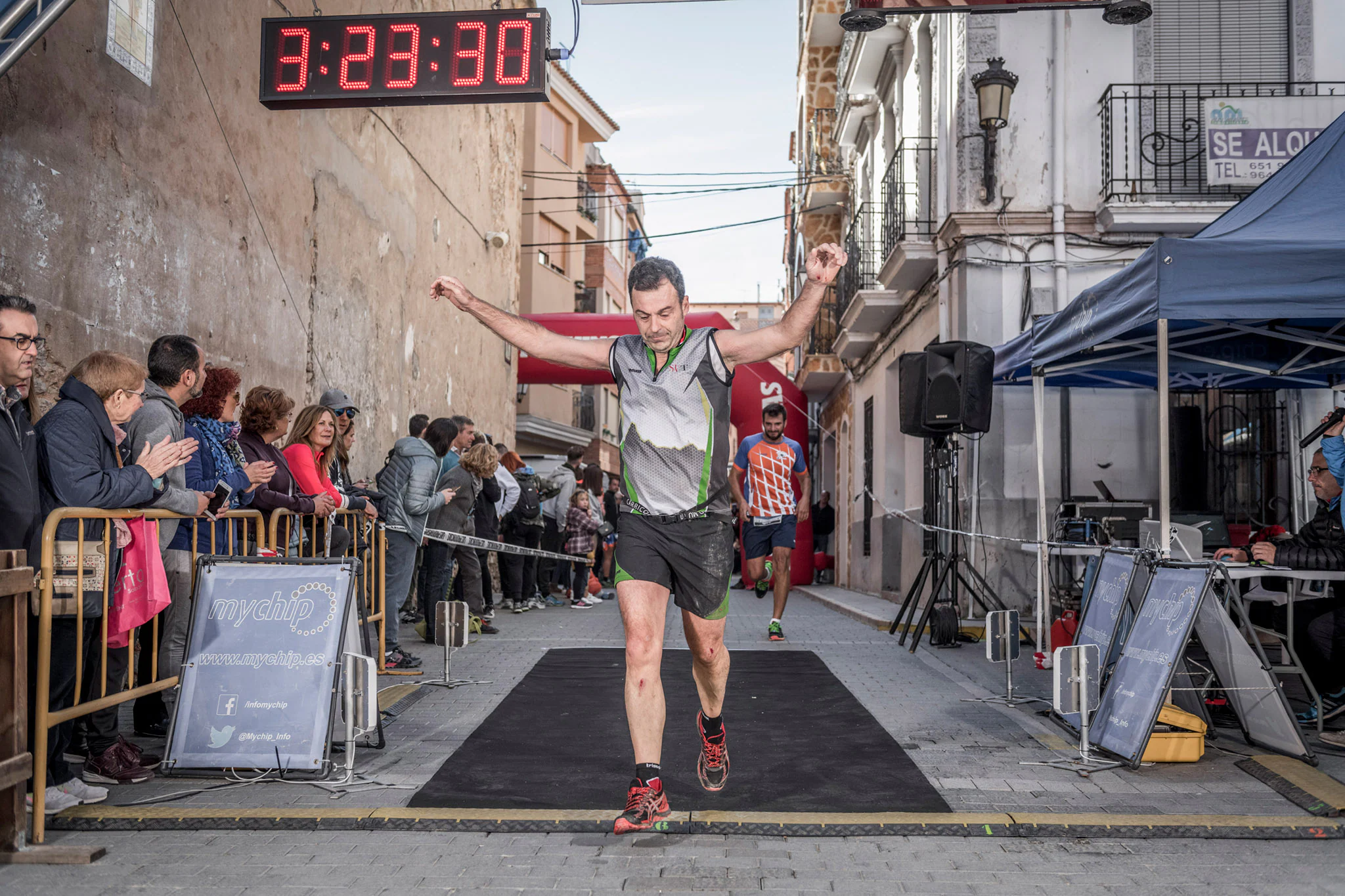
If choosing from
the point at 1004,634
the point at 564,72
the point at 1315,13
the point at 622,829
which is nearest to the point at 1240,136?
the point at 1315,13

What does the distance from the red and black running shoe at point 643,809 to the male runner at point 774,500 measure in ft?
20.3

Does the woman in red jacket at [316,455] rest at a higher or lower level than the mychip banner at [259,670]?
higher

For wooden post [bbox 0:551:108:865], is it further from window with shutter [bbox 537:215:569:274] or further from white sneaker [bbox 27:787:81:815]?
window with shutter [bbox 537:215:569:274]

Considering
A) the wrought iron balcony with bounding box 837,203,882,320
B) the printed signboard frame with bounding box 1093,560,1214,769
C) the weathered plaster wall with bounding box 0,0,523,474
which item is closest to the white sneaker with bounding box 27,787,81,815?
the weathered plaster wall with bounding box 0,0,523,474

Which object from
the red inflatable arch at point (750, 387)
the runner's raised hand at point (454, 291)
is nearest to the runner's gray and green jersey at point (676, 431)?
the runner's raised hand at point (454, 291)

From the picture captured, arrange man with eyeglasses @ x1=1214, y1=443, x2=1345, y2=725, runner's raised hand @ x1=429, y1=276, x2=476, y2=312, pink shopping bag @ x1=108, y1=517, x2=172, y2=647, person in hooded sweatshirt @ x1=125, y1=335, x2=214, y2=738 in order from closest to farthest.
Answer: runner's raised hand @ x1=429, y1=276, x2=476, y2=312 → pink shopping bag @ x1=108, y1=517, x2=172, y2=647 → person in hooded sweatshirt @ x1=125, y1=335, x2=214, y2=738 → man with eyeglasses @ x1=1214, y1=443, x2=1345, y2=725

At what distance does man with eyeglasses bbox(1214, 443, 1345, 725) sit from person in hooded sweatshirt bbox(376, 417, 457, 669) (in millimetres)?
5345

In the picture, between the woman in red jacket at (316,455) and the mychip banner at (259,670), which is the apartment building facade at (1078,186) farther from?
the mychip banner at (259,670)

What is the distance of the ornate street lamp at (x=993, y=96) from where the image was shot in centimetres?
1135

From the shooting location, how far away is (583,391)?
44312 mm

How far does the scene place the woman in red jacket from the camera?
24.0ft

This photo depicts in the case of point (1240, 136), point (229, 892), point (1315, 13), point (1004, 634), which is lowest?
point (229, 892)

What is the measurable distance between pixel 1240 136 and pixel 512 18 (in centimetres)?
750

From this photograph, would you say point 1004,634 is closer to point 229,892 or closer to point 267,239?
point 229,892
